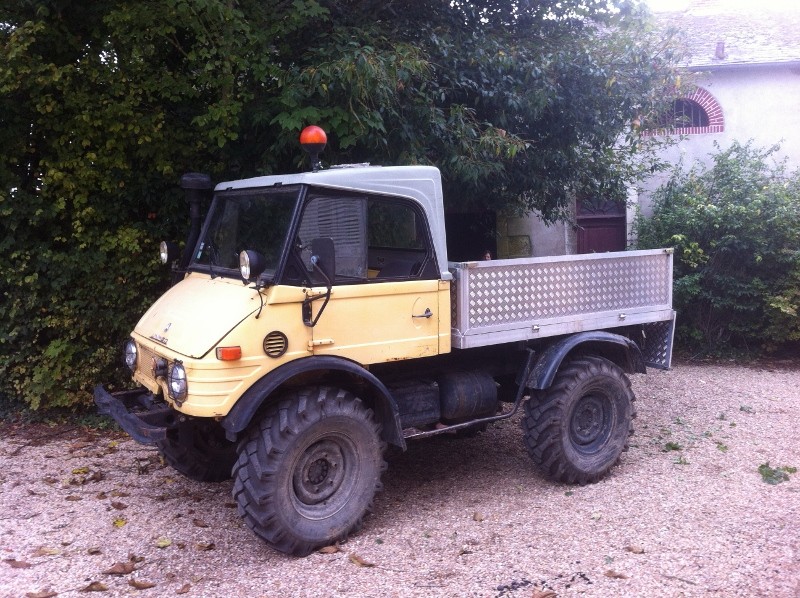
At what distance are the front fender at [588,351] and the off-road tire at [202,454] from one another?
7.48ft

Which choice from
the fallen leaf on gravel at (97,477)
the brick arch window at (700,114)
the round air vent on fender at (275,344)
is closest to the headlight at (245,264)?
the round air vent on fender at (275,344)

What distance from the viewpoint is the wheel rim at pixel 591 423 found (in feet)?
18.4

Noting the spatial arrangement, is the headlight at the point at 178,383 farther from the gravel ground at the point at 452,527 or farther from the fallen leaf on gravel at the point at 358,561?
the fallen leaf on gravel at the point at 358,561

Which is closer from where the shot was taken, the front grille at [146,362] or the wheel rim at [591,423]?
the front grille at [146,362]

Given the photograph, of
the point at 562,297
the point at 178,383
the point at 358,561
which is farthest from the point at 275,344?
the point at 562,297

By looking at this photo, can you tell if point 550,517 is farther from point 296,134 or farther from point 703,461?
point 296,134

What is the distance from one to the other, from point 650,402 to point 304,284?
16.5 feet

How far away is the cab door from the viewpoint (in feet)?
14.8

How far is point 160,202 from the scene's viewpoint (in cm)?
727

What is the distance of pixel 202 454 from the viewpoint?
5.39 metres

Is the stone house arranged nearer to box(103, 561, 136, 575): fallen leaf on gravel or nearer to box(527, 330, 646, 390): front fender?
box(527, 330, 646, 390): front fender

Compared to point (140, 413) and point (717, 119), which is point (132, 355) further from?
point (717, 119)

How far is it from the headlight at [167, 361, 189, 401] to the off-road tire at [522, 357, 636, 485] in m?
2.54

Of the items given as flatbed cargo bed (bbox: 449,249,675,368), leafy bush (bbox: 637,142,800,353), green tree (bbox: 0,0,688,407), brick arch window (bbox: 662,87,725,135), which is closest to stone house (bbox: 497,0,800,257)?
brick arch window (bbox: 662,87,725,135)
